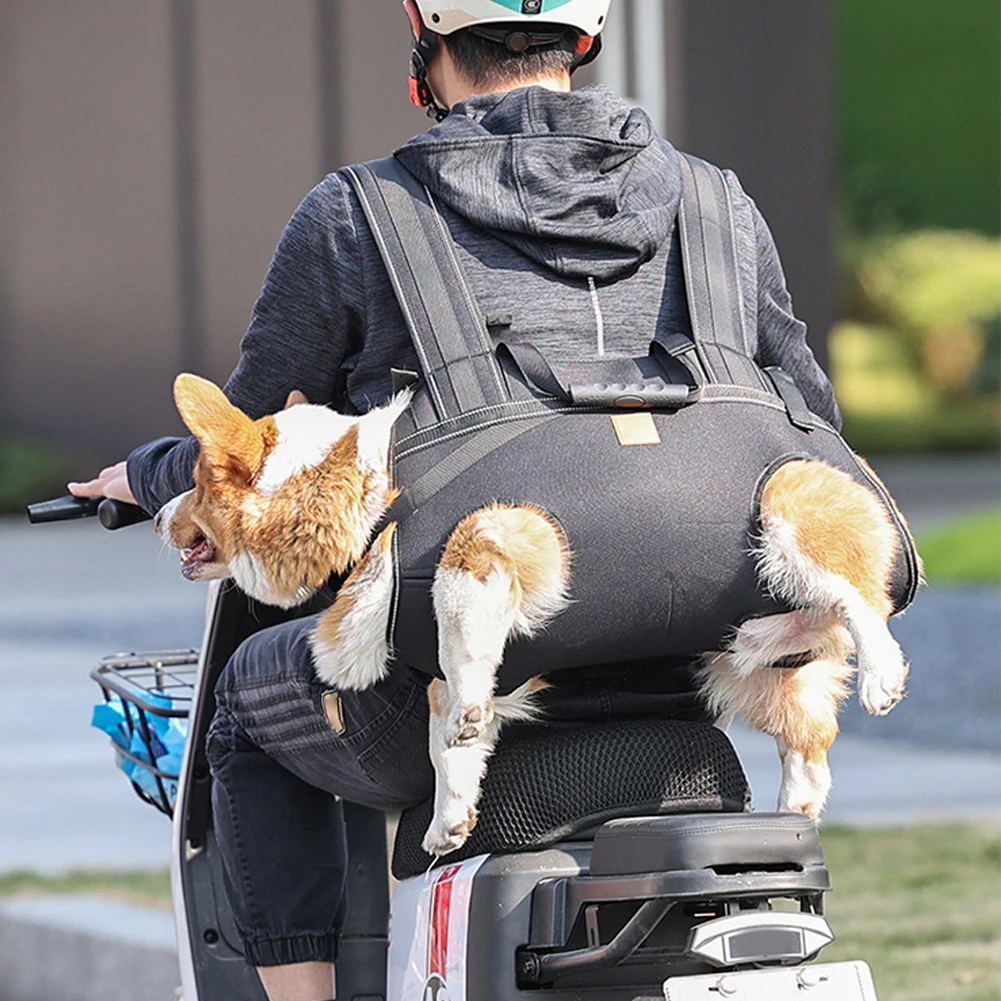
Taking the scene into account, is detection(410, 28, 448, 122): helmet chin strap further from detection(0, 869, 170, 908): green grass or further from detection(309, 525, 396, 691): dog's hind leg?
detection(0, 869, 170, 908): green grass

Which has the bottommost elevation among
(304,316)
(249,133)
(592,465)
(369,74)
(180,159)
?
(180,159)

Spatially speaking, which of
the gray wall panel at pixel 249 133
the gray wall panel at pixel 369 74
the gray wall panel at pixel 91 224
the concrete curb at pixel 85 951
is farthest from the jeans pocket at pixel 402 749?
the gray wall panel at pixel 91 224

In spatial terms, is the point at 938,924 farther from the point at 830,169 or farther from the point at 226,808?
the point at 830,169

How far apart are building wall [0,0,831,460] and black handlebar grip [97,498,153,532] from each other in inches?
578

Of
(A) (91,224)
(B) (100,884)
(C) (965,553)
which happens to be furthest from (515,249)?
(A) (91,224)

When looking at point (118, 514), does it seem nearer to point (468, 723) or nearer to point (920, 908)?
point (468, 723)

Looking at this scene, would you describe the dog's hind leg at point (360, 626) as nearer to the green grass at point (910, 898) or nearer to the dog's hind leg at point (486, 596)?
the dog's hind leg at point (486, 596)

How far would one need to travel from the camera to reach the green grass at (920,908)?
4.67 metres

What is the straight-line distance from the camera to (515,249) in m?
2.36

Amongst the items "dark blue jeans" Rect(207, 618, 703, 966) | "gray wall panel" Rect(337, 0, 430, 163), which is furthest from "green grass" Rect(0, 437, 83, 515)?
"dark blue jeans" Rect(207, 618, 703, 966)

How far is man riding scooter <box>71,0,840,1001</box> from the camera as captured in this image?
2352 mm

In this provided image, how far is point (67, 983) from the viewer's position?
4.82 meters

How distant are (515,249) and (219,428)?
0.43 m

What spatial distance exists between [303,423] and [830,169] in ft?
54.3
